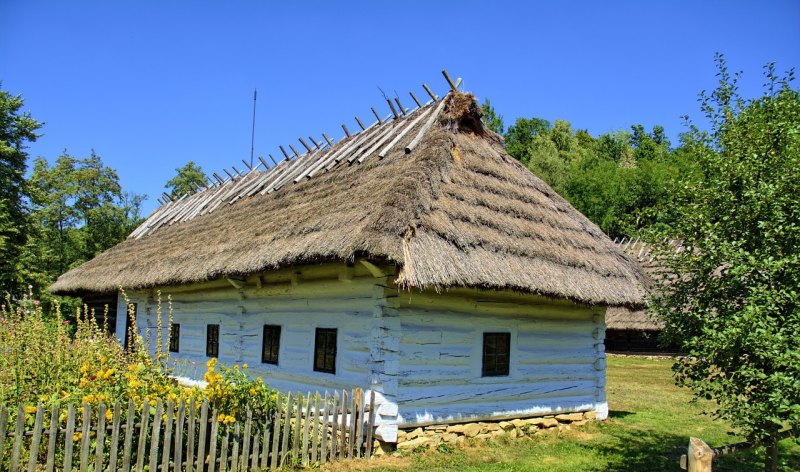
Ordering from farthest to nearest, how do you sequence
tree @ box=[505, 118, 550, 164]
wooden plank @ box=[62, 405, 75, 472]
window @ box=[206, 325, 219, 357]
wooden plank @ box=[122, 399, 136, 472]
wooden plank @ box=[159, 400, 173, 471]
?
tree @ box=[505, 118, 550, 164], window @ box=[206, 325, 219, 357], wooden plank @ box=[159, 400, 173, 471], wooden plank @ box=[122, 399, 136, 472], wooden plank @ box=[62, 405, 75, 472]

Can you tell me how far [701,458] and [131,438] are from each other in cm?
515

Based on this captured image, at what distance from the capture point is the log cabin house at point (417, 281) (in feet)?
26.6

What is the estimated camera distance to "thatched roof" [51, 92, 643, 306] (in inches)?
318

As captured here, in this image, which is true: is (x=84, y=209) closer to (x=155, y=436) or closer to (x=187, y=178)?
(x=187, y=178)

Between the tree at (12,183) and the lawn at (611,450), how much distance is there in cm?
2370

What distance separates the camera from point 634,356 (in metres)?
25.5

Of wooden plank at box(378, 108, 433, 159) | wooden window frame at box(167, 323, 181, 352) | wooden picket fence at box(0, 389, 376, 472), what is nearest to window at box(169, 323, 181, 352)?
wooden window frame at box(167, 323, 181, 352)

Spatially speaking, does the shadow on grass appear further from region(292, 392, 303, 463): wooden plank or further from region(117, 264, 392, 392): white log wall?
region(292, 392, 303, 463): wooden plank

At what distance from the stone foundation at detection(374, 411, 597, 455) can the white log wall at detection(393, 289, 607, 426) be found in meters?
0.13

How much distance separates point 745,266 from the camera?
5016 millimetres

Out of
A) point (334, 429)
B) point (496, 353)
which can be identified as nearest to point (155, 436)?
point (334, 429)

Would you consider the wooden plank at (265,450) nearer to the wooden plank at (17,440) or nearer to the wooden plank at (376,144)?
the wooden plank at (17,440)

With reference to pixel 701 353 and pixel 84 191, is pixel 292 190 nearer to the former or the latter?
pixel 701 353

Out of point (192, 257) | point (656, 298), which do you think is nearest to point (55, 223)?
point (192, 257)
